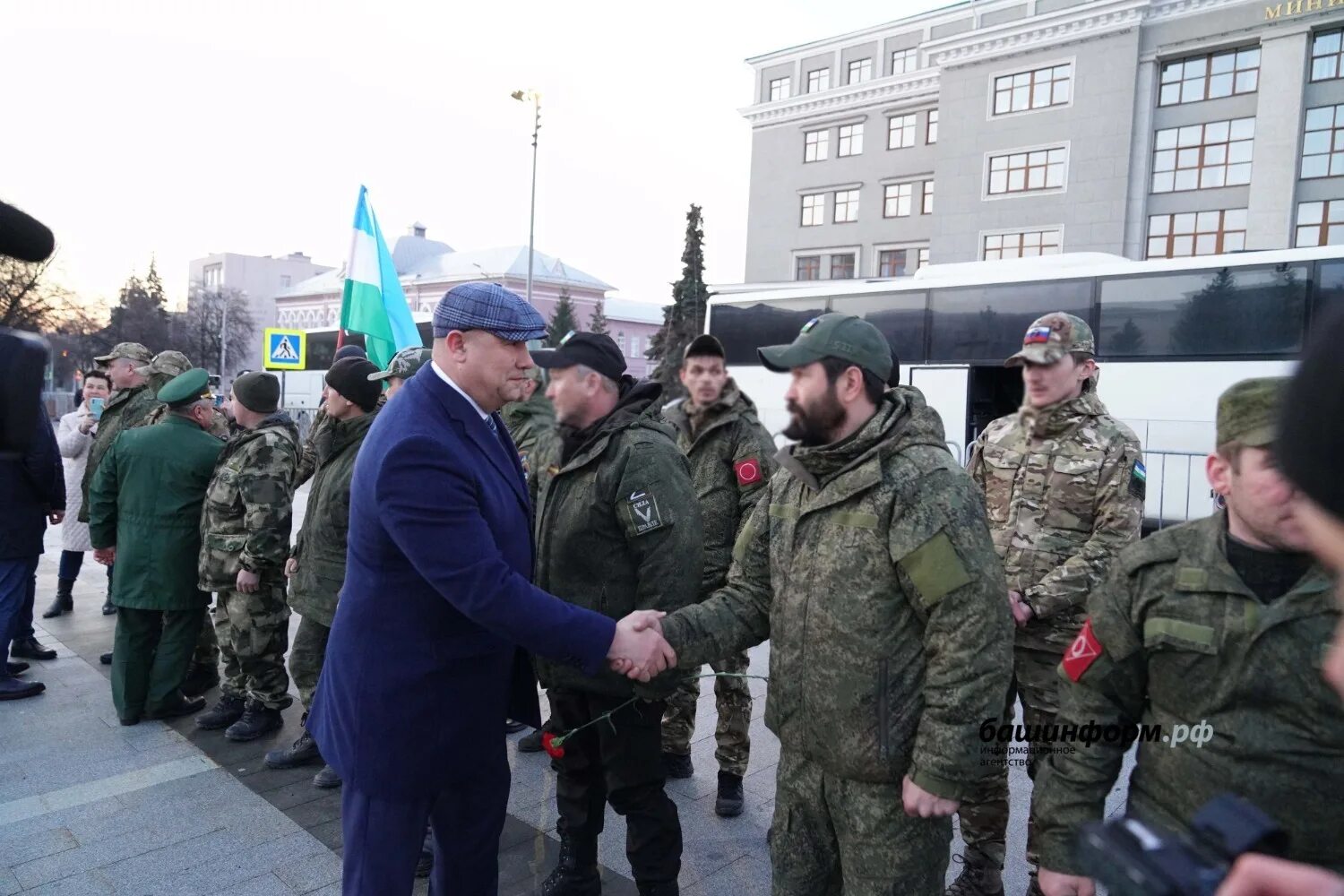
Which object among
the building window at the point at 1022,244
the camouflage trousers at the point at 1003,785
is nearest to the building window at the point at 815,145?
the building window at the point at 1022,244

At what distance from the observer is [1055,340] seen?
3.41 metres

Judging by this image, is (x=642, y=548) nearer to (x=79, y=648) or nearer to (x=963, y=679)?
(x=963, y=679)

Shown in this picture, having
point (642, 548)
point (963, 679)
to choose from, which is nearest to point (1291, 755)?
point (963, 679)

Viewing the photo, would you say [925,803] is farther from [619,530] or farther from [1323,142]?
[1323,142]

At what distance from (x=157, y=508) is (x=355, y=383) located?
165 centimetres

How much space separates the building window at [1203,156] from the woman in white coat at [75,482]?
33.6 m

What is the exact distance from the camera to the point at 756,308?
17844 mm

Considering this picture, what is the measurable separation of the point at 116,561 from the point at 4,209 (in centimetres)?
437

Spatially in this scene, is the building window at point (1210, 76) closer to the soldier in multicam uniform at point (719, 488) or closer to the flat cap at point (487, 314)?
the soldier in multicam uniform at point (719, 488)

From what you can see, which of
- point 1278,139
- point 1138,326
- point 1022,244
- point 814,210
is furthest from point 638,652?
point 814,210

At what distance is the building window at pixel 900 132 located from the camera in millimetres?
38625

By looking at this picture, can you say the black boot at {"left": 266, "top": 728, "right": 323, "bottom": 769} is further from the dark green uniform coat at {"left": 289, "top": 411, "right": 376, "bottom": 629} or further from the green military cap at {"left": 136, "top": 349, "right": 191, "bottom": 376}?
the green military cap at {"left": 136, "top": 349, "right": 191, "bottom": 376}

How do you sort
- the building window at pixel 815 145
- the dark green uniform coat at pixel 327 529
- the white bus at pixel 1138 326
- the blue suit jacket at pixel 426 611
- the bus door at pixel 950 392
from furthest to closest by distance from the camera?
the building window at pixel 815 145, the bus door at pixel 950 392, the white bus at pixel 1138 326, the dark green uniform coat at pixel 327 529, the blue suit jacket at pixel 426 611

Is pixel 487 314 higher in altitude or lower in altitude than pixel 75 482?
higher
